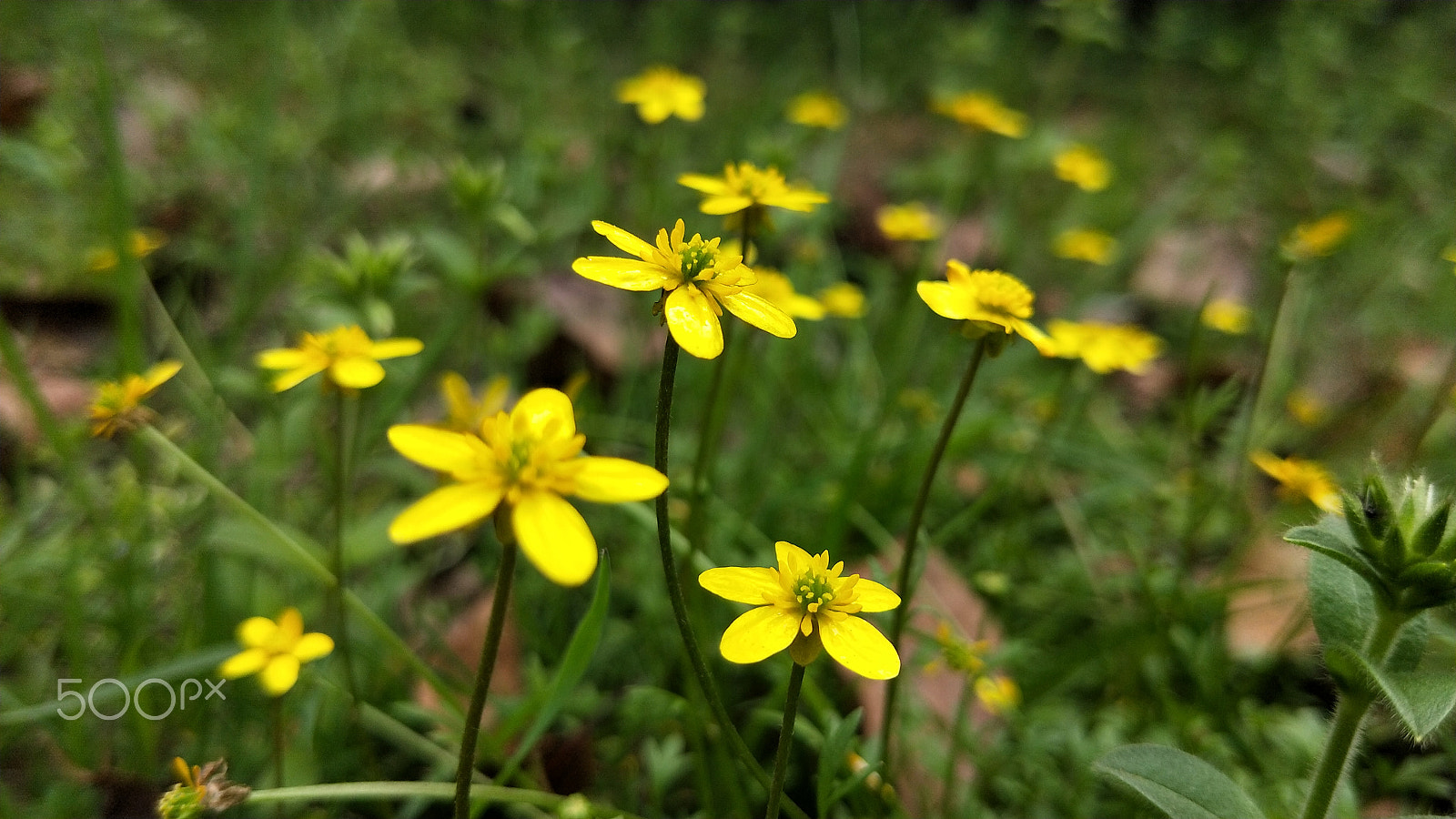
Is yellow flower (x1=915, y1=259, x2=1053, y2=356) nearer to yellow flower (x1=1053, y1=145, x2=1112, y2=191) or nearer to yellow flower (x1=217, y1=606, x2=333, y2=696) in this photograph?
yellow flower (x1=217, y1=606, x2=333, y2=696)

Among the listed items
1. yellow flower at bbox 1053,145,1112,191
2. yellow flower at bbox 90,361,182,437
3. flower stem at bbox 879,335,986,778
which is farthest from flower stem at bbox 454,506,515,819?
yellow flower at bbox 1053,145,1112,191

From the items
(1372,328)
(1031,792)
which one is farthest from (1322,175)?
(1031,792)

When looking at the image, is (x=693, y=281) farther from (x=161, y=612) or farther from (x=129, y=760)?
(x=161, y=612)

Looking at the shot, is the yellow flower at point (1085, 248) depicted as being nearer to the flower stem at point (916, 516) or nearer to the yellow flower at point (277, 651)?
the flower stem at point (916, 516)

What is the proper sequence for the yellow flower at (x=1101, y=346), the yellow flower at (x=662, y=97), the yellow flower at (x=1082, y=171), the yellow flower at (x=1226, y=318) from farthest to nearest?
the yellow flower at (x=1082, y=171) < the yellow flower at (x=1226, y=318) < the yellow flower at (x=662, y=97) < the yellow flower at (x=1101, y=346)

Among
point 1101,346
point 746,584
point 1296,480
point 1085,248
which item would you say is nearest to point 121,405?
point 746,584

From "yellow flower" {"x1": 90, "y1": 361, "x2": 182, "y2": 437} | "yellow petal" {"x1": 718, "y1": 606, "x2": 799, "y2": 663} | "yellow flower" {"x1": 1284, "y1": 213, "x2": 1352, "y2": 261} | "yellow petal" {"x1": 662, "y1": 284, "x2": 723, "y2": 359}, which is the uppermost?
"yellow petal" {"x1": 662, "y1": 284, "x2": 723, "y2": 359}

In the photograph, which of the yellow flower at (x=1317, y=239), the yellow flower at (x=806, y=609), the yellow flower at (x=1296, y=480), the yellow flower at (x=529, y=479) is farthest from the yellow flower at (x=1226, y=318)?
the yellow flower at (x=529, y=479)
